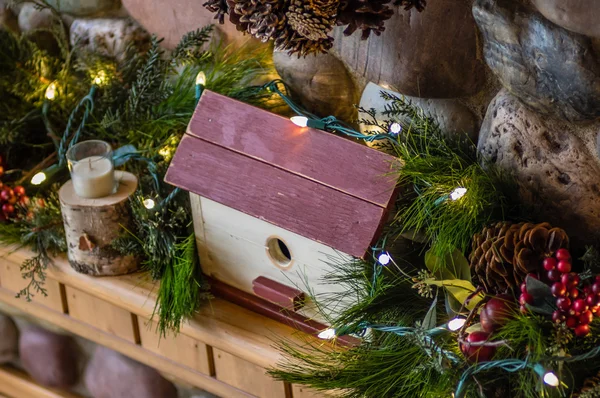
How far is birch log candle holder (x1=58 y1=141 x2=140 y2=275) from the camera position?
1.14m

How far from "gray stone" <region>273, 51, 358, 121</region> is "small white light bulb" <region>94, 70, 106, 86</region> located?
0.94 feet

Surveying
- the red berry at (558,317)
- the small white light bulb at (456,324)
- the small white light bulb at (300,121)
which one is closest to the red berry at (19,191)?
the small white light bulb at (300,121)

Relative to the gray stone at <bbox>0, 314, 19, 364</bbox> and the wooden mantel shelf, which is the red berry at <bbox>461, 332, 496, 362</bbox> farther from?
the gray stone at <bbox>0, 314, 19, 364</bbox>

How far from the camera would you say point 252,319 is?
1.13 m

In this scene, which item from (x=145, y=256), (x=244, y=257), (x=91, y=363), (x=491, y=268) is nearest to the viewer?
(x=491, y=268)

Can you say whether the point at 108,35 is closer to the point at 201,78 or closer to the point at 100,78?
the point at 100,78

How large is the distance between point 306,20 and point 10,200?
62cm

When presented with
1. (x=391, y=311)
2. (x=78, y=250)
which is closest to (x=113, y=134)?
(x=78, y=250)

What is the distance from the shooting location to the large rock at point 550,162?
903mm

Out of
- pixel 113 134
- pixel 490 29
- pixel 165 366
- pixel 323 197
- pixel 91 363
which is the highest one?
pixel 490 29

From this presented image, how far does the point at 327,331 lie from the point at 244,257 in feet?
0.66

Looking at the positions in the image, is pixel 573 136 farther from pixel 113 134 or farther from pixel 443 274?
pixel 113 134

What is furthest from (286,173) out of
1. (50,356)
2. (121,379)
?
(50,356)

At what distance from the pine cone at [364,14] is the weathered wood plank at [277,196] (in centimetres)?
19
